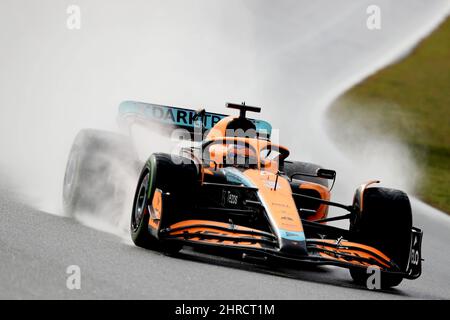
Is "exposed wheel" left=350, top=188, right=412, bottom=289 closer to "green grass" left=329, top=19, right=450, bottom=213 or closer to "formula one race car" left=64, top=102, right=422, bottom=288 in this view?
"formula one race car" left=64, top=102, right=422, bottom=288

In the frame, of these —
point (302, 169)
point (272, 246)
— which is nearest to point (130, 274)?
point (272, 246)

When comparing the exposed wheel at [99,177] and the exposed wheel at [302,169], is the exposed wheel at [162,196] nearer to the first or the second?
the exposed wheel at [99,177]

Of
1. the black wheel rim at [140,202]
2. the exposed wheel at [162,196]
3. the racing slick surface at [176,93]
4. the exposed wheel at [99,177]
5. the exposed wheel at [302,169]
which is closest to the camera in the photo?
the racing slick surface at [176,93]

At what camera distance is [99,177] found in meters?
10.2

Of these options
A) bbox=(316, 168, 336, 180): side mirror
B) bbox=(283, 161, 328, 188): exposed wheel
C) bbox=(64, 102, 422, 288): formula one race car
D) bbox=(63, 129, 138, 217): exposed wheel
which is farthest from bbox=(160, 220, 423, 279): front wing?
bbox=(283, 161, 328, 188): exposed wheel

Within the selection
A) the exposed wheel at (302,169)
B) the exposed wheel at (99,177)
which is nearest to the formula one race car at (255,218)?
the exposed wheel at (99,177)

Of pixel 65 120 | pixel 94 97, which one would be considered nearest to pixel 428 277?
pixel 65 120

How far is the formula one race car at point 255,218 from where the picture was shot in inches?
309

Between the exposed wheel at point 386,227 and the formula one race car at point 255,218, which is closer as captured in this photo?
the formula one race car at point 255,218

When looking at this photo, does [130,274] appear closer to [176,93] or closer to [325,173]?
[325,173]

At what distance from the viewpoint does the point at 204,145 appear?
983 cm

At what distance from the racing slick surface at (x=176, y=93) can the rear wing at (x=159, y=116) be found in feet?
4.30
